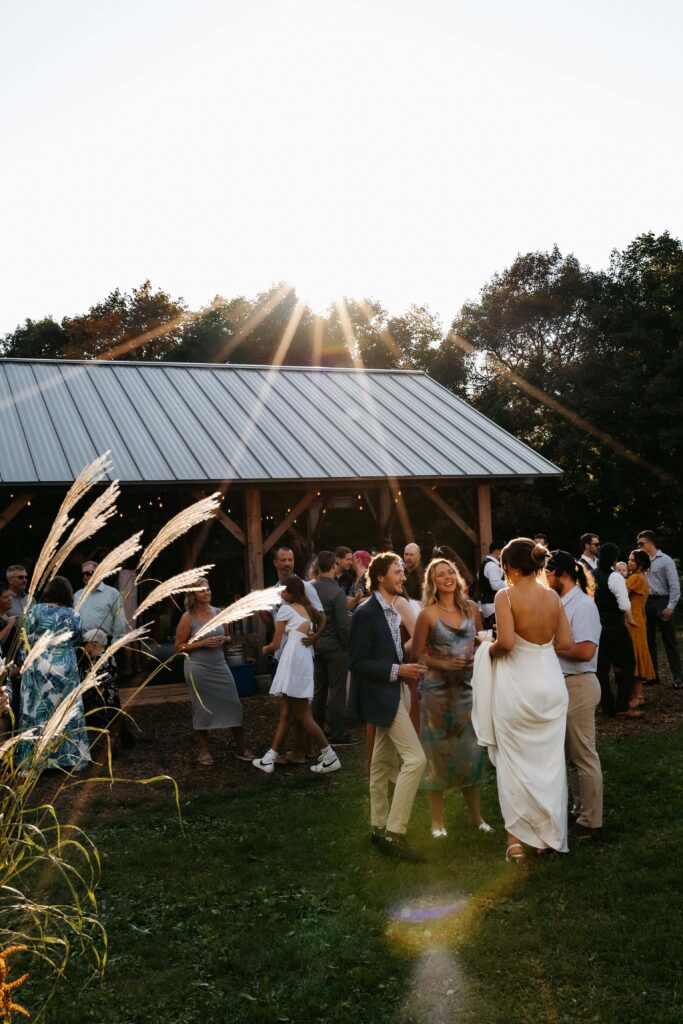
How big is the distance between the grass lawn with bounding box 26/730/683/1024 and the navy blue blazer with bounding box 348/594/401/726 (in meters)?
0.91

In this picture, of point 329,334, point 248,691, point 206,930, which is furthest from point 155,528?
point 329,334

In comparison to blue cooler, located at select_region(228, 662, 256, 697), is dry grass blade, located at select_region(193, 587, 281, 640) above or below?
above

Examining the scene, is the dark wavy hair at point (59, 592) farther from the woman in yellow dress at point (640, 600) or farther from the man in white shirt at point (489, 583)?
the woman in yellow dress at point (640, 600)

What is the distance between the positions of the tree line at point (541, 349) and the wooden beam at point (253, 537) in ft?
49.0

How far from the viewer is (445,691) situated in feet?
21.2

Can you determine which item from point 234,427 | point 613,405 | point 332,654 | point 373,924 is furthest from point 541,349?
point 373,924

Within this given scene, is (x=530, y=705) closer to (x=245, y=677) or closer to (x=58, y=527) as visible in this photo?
(x=58, y=527)

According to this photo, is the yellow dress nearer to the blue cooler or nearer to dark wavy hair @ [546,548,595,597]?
dark wavy hair @ [546,548,595,597]

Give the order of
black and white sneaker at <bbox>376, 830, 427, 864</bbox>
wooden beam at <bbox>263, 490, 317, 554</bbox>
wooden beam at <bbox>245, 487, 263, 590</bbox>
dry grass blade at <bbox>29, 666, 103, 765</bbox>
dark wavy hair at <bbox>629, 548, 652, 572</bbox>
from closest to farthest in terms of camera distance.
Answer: dry grass blade at <bbox>29, 666, 103, 765</bbox>, black and white sneaker at <bbox>376, 830, 427, 864</bbox>, dark wavy hair at <bbox>629, 548, 652, 572</bbox>, wooden beam at <bbox>245, 487, 263, 590</bbox>, wooden beam at <bbox>263, 490, 317, 554</bbox>

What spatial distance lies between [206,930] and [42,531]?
48.3 ft

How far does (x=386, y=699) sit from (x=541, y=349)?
1325 inches

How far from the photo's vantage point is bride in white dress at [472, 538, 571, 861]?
5.68 meters

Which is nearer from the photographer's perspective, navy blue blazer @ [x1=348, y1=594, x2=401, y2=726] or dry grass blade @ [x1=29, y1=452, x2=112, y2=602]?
dry grass blade @ [x1=29, y1=452, x2=112, y2=602]

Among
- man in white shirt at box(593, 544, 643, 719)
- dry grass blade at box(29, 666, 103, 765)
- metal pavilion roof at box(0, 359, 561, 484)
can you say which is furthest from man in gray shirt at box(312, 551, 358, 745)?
dry grass blade at box(29, 666, 103, 765)
